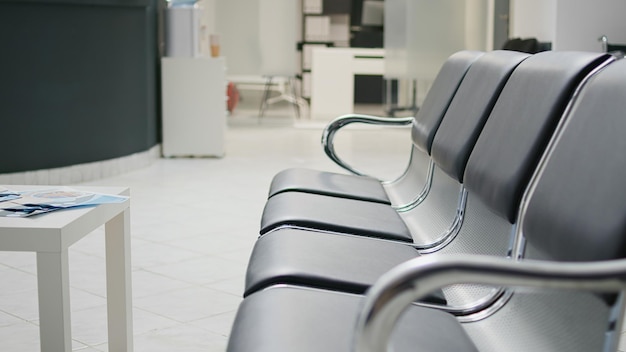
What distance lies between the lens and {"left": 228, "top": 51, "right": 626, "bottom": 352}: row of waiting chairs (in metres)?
1.00

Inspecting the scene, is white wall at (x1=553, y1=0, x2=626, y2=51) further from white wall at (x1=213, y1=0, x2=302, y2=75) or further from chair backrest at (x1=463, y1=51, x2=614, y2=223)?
white wall at (x1=213, y1=0, x2=302, y2=75)

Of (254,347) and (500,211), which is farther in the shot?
(500,211)

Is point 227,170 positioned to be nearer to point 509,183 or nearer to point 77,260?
point 77,260

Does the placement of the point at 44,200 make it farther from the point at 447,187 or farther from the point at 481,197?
the point at 447,187

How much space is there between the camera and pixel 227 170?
6277mm

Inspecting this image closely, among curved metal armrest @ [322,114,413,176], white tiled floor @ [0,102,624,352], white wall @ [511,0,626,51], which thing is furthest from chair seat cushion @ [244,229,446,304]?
white wall @ [511,0,626,51]

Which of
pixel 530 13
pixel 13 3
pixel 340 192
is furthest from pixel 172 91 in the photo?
pixel 340 192

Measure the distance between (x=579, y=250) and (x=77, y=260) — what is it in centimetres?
263

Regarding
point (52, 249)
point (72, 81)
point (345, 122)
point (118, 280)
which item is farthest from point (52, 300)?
point (72, 81)

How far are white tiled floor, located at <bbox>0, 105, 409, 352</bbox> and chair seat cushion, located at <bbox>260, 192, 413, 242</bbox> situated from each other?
0.46 metres

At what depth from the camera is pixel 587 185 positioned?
1.33 m

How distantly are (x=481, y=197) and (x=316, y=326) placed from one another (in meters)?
0.64

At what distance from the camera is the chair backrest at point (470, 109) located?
2172 mm

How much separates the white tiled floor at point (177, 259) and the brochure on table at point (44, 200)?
1.88 ft
